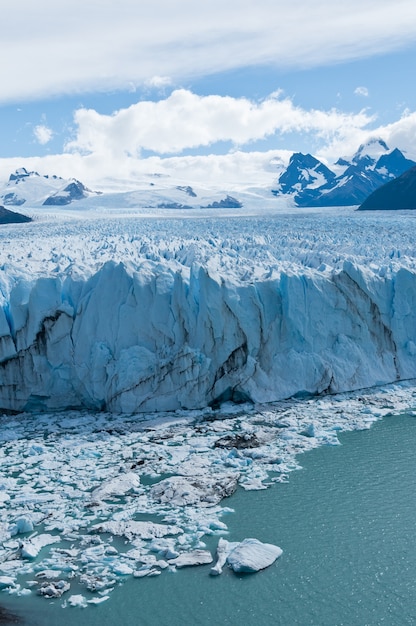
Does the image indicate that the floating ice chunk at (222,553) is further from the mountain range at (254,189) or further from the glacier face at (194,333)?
the mountain range at (254,189)

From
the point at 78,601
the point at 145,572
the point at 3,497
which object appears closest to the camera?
the point at 78,601

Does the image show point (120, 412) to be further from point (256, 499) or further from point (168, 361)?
point (256, 499)

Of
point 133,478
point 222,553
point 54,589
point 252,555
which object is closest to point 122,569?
point 54,589

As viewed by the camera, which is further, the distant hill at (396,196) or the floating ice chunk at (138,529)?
the distant hill at (396,196)

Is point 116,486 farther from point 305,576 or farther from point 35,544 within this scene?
point 305,576

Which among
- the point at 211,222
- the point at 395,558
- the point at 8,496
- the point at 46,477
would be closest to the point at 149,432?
the point at 46,477

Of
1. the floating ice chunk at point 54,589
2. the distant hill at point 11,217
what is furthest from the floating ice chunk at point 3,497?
the distant hill at point 11,217

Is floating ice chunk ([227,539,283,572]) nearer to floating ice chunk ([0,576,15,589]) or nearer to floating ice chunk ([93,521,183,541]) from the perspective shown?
floating ice chunk ([93,521,183,541])

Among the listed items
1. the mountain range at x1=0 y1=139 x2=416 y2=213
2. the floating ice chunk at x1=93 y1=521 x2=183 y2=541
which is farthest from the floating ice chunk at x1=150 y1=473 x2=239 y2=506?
the mountain range at x1=0 y1=139 x2=416 y2=213
